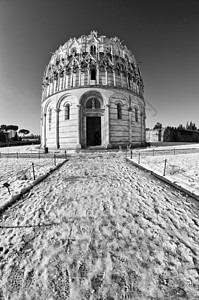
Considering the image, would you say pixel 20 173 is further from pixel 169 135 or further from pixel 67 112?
pixel 169 135

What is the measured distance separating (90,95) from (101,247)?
18.3m

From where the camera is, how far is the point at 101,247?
2596 millimetres

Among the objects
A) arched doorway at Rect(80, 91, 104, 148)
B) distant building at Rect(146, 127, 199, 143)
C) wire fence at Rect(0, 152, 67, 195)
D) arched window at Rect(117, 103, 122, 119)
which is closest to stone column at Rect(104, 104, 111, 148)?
arched doorway at Rect(80, 91, 104, 148)

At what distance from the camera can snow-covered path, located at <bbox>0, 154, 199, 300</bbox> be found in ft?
6.10

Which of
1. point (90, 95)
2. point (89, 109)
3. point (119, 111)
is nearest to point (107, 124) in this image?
point (119, 111)

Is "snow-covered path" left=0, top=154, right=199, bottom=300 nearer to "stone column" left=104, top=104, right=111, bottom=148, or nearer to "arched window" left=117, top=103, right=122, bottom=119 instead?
"stone column" left=104, top=104, right=111, bottom=148

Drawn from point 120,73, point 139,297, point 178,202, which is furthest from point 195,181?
point 120,73

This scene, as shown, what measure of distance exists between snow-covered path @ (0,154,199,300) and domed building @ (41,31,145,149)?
1348 centimetres

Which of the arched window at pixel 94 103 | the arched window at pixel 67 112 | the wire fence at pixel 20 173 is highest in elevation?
the arched window at pixel 94 103

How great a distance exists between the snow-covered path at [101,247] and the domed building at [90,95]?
44.2ft

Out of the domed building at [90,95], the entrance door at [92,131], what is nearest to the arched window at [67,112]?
the domed building at [90,95]

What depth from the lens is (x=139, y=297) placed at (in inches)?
69.2

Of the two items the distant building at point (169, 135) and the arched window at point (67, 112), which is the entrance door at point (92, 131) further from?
the distant building at point (169, 135)

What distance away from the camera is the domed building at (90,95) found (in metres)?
17.8
